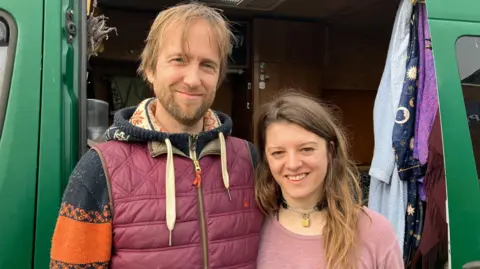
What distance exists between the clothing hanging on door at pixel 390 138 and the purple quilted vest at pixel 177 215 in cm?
99

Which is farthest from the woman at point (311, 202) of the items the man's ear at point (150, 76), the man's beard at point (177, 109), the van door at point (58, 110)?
the van door at point (58, 110)

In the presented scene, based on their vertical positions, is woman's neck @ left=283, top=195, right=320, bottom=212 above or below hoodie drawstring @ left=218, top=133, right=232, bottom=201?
below

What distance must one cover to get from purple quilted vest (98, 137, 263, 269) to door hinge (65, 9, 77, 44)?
19.5 inches

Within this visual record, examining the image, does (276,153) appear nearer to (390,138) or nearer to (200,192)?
(200,192)

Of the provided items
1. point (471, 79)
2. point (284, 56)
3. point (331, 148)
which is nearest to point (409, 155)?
point (471, 79)

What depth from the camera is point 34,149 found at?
4.42ft

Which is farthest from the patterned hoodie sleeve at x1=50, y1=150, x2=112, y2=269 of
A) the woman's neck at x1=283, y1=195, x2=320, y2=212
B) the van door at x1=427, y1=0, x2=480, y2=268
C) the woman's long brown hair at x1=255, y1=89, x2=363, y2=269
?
the van door at x1=427, y1=0, x2=480, y2=268

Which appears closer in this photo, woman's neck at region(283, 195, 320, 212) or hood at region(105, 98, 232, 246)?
hood at region(105, 98, 232, 246)

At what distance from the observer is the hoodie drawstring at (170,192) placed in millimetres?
1131

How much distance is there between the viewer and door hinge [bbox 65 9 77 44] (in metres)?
1.46

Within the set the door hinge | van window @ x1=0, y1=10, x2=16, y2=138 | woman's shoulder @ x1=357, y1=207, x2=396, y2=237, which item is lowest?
woman's shoulder @ x1=357, y1=207, x2=396, y2=237

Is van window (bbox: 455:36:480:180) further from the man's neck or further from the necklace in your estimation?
the man's neck

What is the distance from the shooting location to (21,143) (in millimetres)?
1340

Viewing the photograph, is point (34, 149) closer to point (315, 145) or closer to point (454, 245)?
point (315, 145)
